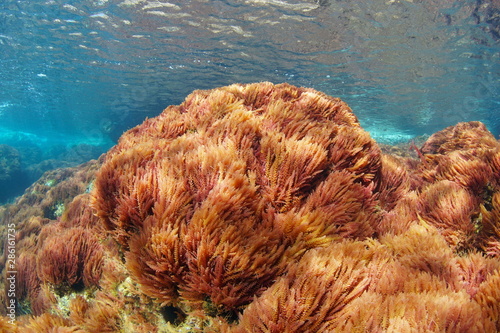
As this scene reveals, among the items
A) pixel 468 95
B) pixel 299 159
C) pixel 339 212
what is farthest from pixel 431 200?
pixel 468 95

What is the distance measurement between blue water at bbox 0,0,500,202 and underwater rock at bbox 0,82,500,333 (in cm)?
1401

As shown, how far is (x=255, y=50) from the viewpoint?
18891 millimetres

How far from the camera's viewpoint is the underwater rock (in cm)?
126

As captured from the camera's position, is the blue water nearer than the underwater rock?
No

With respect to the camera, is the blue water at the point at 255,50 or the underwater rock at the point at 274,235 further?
the blue water at the point at 255,50

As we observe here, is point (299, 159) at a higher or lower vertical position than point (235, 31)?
lower

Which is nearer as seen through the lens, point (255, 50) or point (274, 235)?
point (274, 235)

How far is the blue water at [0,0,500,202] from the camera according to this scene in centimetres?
1438

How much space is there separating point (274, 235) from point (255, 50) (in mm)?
19543

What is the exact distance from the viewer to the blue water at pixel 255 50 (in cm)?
1438

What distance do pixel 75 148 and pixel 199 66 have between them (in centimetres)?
→ 2838

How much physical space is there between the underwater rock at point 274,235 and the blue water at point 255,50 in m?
14.0

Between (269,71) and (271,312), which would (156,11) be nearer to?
(269,71)

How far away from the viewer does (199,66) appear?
21984 millimetres
